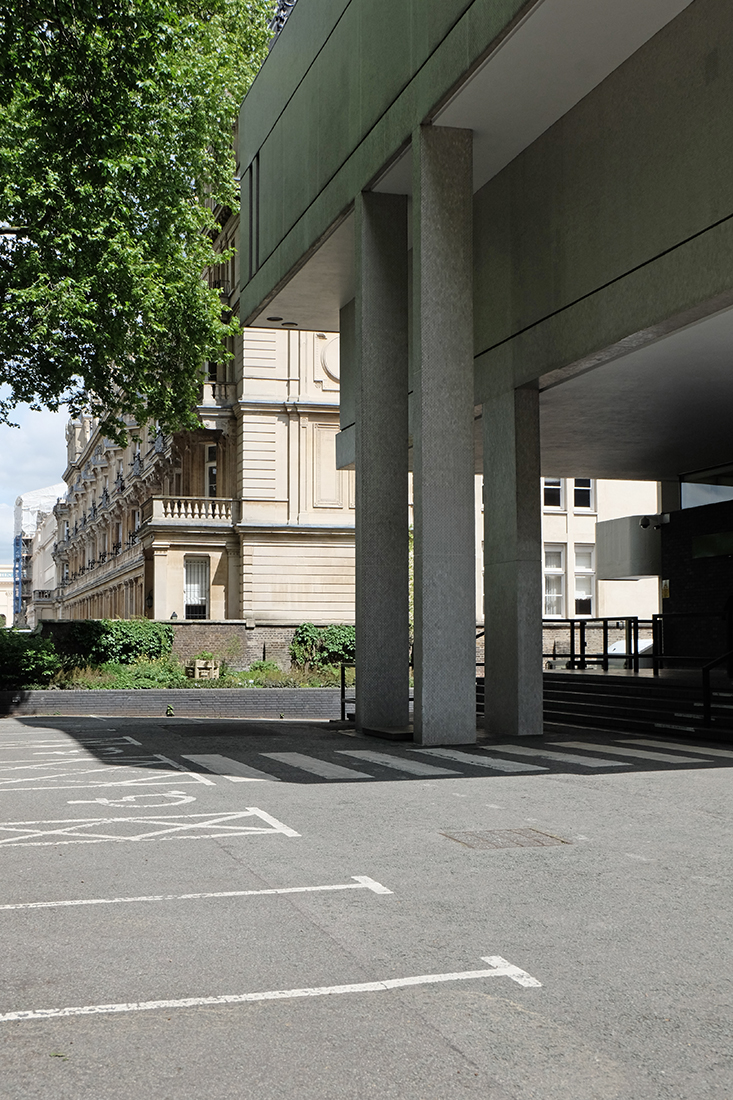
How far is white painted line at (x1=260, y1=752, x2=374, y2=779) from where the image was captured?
1123 cm

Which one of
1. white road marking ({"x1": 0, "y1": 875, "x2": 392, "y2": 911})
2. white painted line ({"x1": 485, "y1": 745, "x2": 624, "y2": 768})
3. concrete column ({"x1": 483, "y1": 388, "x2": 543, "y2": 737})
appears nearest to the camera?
white road marking ({"x1": 0, "y1": 875, "x2": 392, "y2": 911})

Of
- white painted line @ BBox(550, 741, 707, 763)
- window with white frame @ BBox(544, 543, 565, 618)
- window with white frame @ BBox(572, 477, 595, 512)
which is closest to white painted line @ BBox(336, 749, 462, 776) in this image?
white painted line @ BBox(550, 741, 707, 763)

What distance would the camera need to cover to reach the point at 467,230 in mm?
14758

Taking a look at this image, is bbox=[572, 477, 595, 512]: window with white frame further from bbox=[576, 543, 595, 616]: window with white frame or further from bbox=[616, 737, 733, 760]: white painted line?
bbox=[616, 737, 733, 760]: white painted line

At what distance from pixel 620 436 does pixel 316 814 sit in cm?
1444

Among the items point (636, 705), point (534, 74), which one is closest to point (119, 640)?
point (636, 705)

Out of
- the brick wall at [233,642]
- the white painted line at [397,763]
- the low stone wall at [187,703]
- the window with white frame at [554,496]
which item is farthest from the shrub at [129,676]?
the window with white frame at [554,496]

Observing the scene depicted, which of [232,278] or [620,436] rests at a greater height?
[232,278]

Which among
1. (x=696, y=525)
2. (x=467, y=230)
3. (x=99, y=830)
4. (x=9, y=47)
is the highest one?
(x=9, y=47)

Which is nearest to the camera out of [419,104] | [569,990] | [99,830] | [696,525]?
[569,990]

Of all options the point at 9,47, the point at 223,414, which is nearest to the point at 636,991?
the point at 9,47

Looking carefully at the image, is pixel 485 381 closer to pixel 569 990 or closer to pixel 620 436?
pixel 620 436

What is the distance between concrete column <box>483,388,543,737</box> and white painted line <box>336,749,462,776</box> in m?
2.87

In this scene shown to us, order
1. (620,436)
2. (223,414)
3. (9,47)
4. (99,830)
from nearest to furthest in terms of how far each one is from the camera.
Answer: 1. (99,830)
2. (9,47)
3. (620,436)
4. (223,414)
